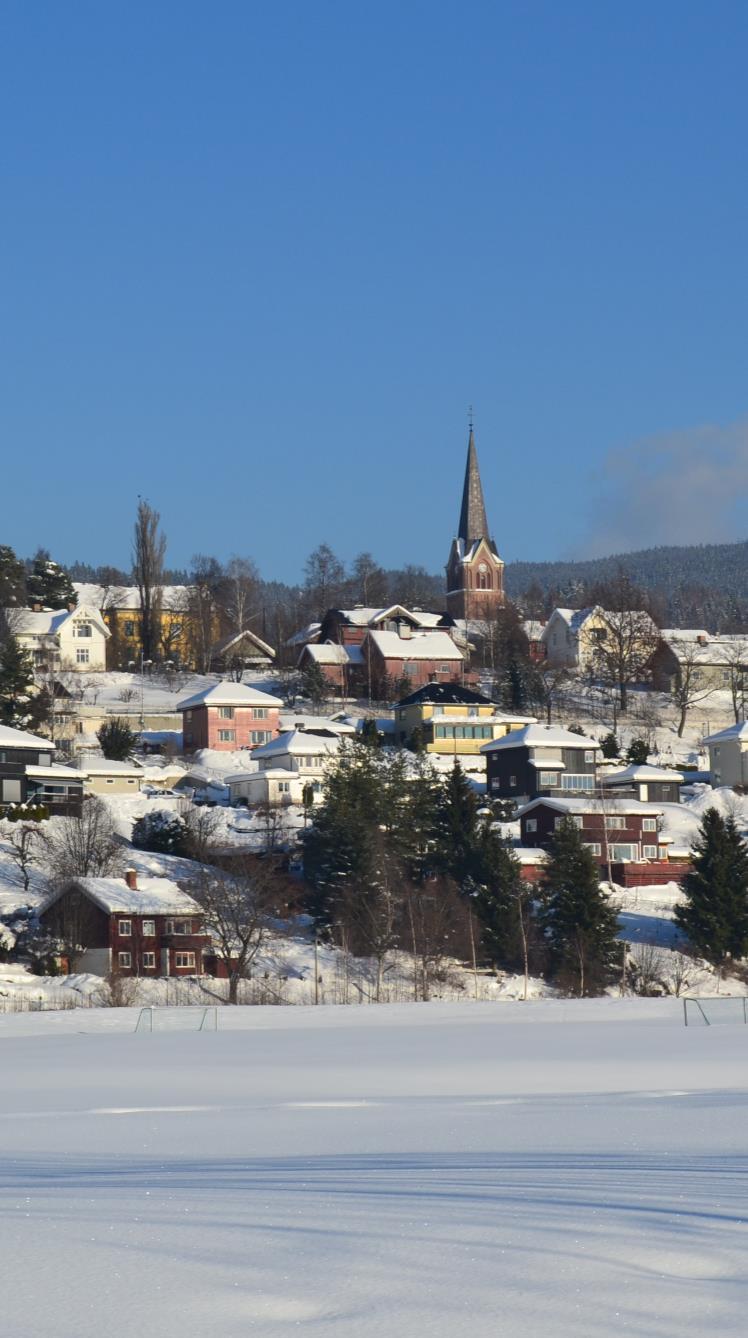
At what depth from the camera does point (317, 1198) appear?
21.6ft

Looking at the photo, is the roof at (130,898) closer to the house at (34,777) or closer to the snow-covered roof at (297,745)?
the house at (34,777)

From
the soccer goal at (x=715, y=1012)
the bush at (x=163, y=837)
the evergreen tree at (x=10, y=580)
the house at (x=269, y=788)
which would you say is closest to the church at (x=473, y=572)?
the evergreen tree at (x=10, y=580)

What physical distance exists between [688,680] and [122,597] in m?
44.3

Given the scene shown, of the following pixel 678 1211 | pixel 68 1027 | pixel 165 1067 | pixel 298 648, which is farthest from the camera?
pixel 298 648

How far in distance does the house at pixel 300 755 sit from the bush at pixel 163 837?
10764 millimetres

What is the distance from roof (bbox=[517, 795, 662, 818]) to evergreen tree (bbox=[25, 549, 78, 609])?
50.5 m

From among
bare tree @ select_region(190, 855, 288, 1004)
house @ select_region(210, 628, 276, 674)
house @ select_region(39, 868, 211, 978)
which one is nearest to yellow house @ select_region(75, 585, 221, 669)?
house @ select_region(210, 628, 276, 674)

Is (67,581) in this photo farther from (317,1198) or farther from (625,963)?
(317,1198)

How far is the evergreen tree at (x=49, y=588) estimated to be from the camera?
330 ft

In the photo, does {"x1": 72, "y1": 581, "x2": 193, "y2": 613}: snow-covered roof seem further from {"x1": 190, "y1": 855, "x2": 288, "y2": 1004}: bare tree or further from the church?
{"x1": 190, "y1": 855, "x2": 288, "y2": 1004}: bare tree

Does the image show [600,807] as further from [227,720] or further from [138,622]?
[138,622]

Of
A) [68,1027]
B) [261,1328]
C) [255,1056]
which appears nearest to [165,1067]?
[255,1056]

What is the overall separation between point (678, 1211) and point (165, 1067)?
10.8 m

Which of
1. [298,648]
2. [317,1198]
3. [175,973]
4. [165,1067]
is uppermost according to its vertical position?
[298,648]
